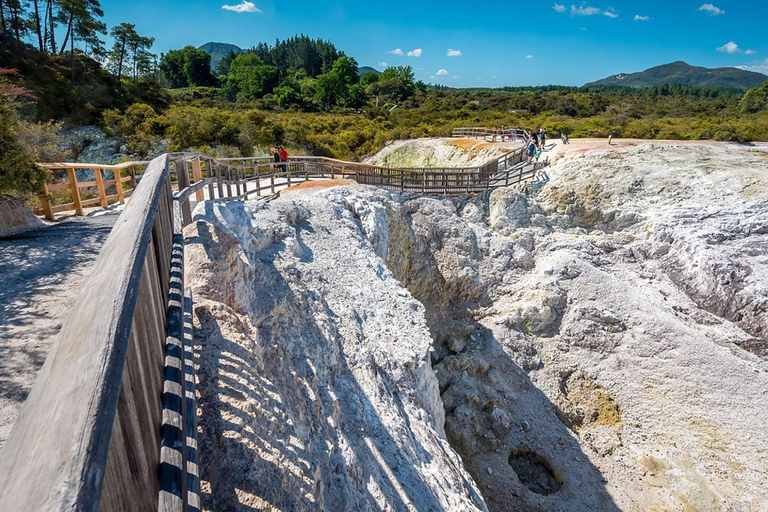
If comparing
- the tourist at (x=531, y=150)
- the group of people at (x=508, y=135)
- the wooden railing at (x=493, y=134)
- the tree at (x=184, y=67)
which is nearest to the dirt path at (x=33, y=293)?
the tourist at (x=531, y=150)

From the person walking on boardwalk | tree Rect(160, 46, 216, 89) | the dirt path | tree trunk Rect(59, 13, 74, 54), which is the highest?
tree Rect(160, 46, 216, 89)

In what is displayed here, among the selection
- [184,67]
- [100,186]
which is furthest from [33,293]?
[184,67]

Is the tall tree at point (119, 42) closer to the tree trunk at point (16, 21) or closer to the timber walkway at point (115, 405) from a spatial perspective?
the tree trunk at point (16, 21)

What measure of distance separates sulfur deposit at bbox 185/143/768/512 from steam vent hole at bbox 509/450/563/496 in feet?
0.26

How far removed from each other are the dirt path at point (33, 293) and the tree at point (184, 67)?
85.7m

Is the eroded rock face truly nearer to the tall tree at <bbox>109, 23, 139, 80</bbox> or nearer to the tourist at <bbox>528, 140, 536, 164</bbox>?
the tourist at <bbox>528, 140, 536, 164</bbox>

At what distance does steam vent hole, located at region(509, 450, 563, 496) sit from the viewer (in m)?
11.1

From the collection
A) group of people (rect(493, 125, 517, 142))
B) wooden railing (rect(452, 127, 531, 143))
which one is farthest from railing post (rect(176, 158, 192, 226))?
group of people (rect(493, 125, 517, 142))

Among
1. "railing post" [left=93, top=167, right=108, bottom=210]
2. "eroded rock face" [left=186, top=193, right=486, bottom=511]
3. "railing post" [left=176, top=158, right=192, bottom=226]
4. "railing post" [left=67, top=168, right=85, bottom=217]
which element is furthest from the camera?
"railing post" [left=93, top=167, right=108, bottom=210]

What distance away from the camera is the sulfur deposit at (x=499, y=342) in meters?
5.33

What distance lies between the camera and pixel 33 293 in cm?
496

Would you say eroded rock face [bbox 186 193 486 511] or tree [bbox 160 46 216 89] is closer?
eroded rock face [bbox 186 193 486 511]

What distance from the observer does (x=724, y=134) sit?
82.2ft

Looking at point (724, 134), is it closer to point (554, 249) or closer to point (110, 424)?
point (554, 249)
